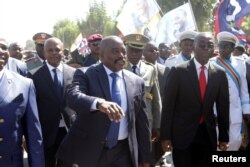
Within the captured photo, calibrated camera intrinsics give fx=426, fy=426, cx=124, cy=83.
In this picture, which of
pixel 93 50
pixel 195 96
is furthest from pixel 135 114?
pixel 93 50

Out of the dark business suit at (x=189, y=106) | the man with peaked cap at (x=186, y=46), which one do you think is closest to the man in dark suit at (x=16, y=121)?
the dark business suit at (x=189, y=106)

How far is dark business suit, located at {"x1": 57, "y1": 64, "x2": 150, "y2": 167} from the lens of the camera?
3.60 meters

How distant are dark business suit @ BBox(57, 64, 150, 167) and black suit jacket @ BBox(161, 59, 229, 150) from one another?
836 millimetres

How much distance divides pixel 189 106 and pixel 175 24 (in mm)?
7488

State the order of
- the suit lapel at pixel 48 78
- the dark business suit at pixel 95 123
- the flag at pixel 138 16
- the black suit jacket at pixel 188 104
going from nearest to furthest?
1. the dark business suit at pixel 95 123
2. the black suit jacket at pixel 188 104
3. the suit lapel at pixel 48 78
4. the flag at pixel 138 16

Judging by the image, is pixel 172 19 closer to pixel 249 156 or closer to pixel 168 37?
pixel 168 37

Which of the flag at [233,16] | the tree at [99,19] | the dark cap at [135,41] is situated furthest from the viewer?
the tree at [99,19]

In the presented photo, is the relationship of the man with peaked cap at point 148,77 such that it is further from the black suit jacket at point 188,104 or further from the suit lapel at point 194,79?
the suit lapel at point 194,79

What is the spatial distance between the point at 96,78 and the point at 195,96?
1416 mm

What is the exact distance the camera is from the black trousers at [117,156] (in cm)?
375

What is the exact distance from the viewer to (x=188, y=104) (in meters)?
4.75

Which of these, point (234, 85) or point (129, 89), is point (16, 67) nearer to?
point (129, 89)

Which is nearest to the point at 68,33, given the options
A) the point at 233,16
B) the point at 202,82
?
the point at 233,16

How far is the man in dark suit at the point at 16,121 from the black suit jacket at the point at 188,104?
1923mm
